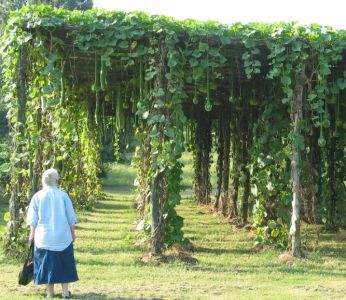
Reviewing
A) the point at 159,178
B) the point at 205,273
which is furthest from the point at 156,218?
the point at 205,273

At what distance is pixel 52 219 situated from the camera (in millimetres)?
6508

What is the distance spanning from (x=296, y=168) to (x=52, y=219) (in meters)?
3.85

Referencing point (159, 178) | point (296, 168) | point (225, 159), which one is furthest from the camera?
point (225, 159)

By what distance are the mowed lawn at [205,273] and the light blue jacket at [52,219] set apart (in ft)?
1.96

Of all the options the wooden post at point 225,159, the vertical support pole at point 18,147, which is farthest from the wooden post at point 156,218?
the wooden post at point 225,159

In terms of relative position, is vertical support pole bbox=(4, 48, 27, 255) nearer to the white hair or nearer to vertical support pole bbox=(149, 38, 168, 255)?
vertical support pole bbox=(149, 38, 168, 255)

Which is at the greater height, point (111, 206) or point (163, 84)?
point (163, 84)

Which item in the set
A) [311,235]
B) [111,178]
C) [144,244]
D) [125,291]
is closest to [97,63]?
[144,244]

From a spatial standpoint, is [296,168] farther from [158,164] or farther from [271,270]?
[158,164]

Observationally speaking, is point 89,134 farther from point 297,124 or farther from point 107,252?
point 297,124

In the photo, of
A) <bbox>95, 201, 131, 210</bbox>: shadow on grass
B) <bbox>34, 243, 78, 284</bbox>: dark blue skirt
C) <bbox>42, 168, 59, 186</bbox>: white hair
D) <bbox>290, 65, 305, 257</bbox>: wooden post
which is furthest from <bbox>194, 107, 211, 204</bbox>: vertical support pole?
<bbox>34, 243, 78, 284</bbox>: dark blue skirt

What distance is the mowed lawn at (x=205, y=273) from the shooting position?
6.89m

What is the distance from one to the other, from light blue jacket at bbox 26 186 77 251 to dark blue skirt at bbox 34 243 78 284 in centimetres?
6

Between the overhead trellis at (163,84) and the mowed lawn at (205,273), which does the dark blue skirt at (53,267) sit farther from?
the overhead trellis at (163,84)
